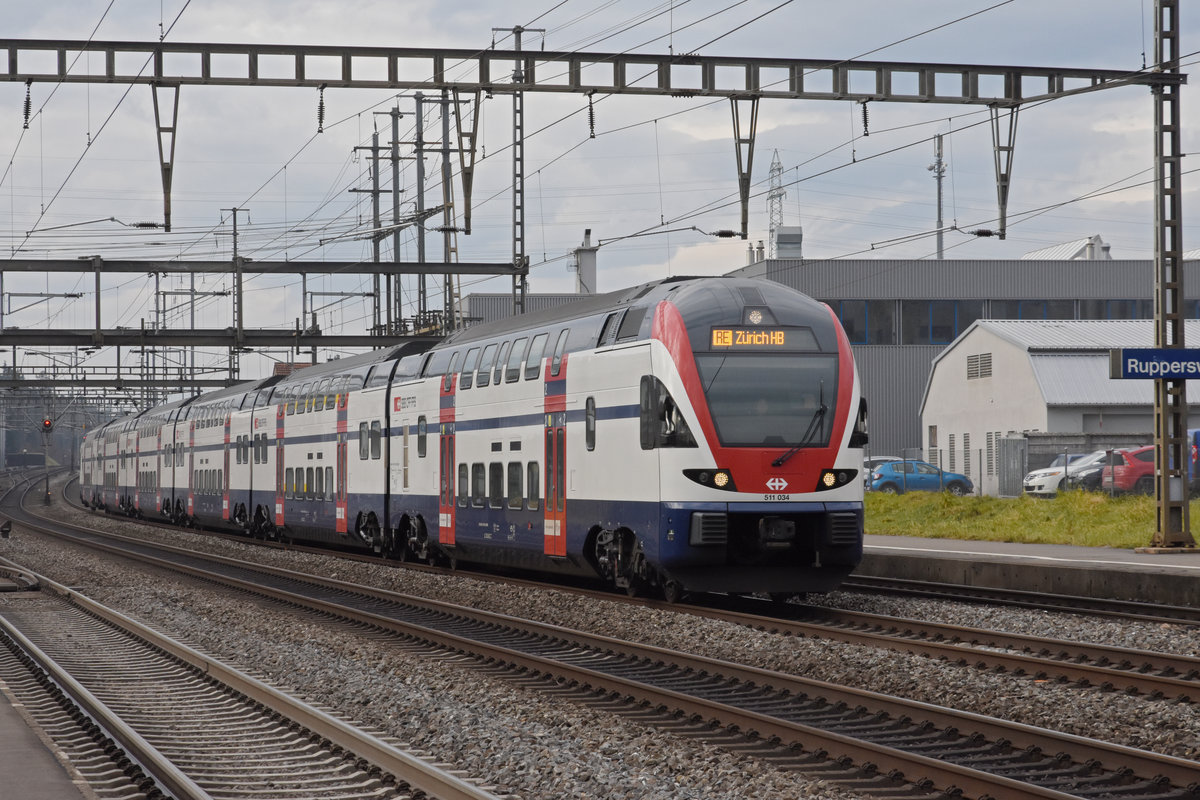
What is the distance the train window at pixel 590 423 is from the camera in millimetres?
17578

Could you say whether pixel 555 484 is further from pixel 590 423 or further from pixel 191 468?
pixel 191 468

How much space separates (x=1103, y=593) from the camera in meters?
18.2

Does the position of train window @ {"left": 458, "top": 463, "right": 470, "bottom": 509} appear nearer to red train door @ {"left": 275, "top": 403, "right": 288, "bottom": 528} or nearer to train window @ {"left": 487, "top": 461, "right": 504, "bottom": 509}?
train window @ {"left": 487, "top": 461, "right": 504, "bottom": 509}

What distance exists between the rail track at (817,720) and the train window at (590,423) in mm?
2744

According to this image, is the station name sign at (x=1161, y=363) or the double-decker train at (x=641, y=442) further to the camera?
the station name sign at (x=1161, y=363)

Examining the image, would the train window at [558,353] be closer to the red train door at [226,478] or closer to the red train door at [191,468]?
the red train door at [226,478]

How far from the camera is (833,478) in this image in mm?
16031

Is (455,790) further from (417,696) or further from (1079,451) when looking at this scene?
(1079,451)

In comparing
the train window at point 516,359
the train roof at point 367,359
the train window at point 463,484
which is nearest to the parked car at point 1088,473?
the train roof at point 367,359

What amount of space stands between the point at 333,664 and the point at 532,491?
6.78 meters

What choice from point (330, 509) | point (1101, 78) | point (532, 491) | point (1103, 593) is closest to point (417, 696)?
point (532, 491)

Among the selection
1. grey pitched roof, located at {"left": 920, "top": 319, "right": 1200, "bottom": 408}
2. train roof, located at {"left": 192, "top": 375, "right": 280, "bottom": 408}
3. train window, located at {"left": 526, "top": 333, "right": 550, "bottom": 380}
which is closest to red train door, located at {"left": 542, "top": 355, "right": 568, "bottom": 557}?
train window, located at {"left": 526, "top": 333, "right": 550, "bottom": 380}

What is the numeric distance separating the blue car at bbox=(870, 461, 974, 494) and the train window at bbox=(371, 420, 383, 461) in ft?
73.9

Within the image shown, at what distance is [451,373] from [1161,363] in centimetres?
1043
